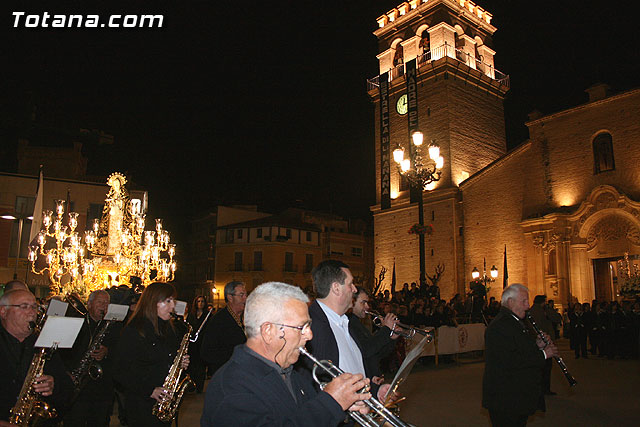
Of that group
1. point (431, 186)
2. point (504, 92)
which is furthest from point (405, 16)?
point (431, 186)

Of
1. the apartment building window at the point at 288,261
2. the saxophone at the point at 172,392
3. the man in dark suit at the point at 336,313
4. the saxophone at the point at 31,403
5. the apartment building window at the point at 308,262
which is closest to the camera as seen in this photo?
the saxophone at the point at 31,403

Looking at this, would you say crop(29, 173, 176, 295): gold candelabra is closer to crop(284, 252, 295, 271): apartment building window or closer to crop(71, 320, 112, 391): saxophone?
crop(71, 320, 112, 391): saxophone

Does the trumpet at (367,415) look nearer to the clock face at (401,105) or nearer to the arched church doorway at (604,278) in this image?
the arched church doorway at (604,278)

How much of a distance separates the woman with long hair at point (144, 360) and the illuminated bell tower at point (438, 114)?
22220 mm

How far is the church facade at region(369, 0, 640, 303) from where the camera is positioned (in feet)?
74.5

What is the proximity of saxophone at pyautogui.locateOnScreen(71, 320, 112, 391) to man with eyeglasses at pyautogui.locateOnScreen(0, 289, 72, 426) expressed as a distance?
79cm

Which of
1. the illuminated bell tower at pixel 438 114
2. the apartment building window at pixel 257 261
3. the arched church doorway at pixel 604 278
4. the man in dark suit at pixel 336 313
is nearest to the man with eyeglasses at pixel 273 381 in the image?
the man in dark suit at pixel 336 313

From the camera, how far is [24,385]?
332 cm

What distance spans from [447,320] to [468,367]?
1.57 m

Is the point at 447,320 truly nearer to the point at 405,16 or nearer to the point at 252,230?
the point at 405,16

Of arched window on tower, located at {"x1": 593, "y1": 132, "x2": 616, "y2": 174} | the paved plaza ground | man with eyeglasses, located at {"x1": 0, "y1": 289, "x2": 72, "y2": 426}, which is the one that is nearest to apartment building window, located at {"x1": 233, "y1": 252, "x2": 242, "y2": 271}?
arched window on tower, located at {"x1": 593, "y1": 132, "x2": 616, "y2": 174}

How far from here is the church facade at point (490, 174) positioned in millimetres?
22719

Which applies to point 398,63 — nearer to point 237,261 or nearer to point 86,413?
point 237,261

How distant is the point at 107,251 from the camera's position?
15.2 m
